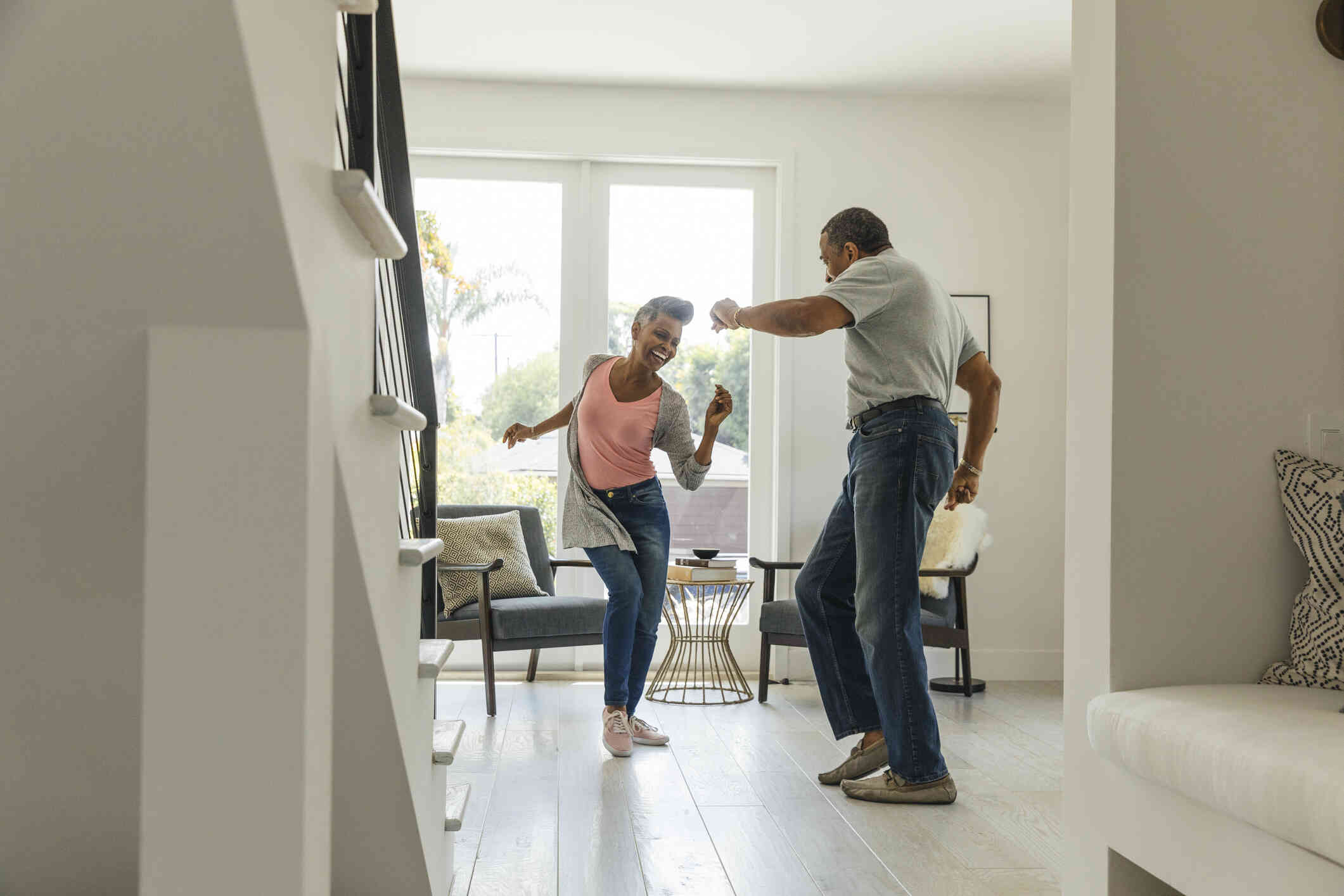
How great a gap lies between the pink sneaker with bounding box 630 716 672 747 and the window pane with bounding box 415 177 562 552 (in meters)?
1.87

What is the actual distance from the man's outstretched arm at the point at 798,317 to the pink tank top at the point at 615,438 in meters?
0.77

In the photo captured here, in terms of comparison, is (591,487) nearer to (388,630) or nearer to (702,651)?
(702,651)

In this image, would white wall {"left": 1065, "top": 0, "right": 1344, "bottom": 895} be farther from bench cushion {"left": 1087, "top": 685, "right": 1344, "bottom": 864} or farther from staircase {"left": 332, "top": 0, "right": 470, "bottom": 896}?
staircase {"left": 332, "top": 0, "right": 470, "bottom": 896}

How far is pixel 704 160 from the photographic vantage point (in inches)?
212

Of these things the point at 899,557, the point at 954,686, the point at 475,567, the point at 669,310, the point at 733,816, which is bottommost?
the point at 954,686

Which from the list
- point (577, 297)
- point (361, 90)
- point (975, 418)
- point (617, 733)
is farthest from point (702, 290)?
point (361, 90)

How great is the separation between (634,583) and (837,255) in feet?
3.90

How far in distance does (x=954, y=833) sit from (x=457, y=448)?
3353 millimetres

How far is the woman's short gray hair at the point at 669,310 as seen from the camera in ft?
11.6

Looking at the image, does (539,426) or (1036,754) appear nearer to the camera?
(1036,754)

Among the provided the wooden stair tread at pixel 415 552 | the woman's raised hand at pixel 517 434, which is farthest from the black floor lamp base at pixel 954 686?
the wooden stair tread at pixel 415 552

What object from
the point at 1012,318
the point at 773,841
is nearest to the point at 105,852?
the point at 773,841

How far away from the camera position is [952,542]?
191 inches

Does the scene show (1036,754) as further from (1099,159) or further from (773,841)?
(1099,159)
